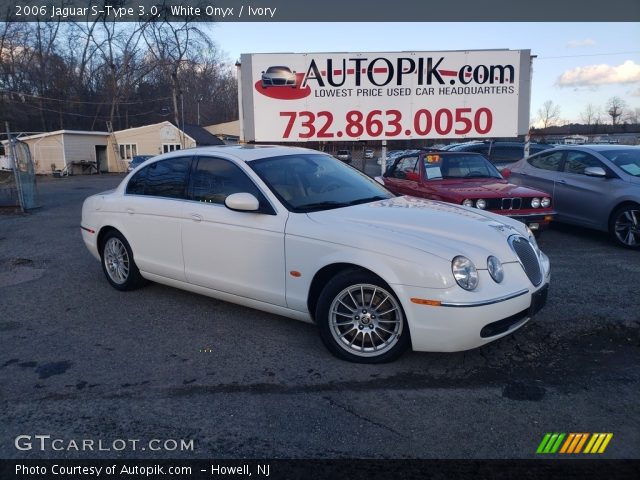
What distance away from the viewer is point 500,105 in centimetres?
1174

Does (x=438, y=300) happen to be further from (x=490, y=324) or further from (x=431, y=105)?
(x=431, y=105)

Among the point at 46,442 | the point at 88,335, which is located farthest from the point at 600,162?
the point at 46,442

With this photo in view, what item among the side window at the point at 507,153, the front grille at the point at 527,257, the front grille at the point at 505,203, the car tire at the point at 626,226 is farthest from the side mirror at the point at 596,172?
the side window at the point at 507,153

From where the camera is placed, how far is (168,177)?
17.0 ft

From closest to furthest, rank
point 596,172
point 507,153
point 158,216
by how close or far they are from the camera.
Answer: point 158,216 → point 596,172 → point 507,153

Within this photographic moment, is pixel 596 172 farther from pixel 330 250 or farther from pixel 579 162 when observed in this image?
pixel 330 250

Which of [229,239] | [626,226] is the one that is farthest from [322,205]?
[626,226]

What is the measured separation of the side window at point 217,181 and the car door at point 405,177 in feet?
12.8

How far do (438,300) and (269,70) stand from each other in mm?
9427

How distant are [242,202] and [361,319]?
54.6 inches

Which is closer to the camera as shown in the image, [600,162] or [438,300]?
[438,300]
